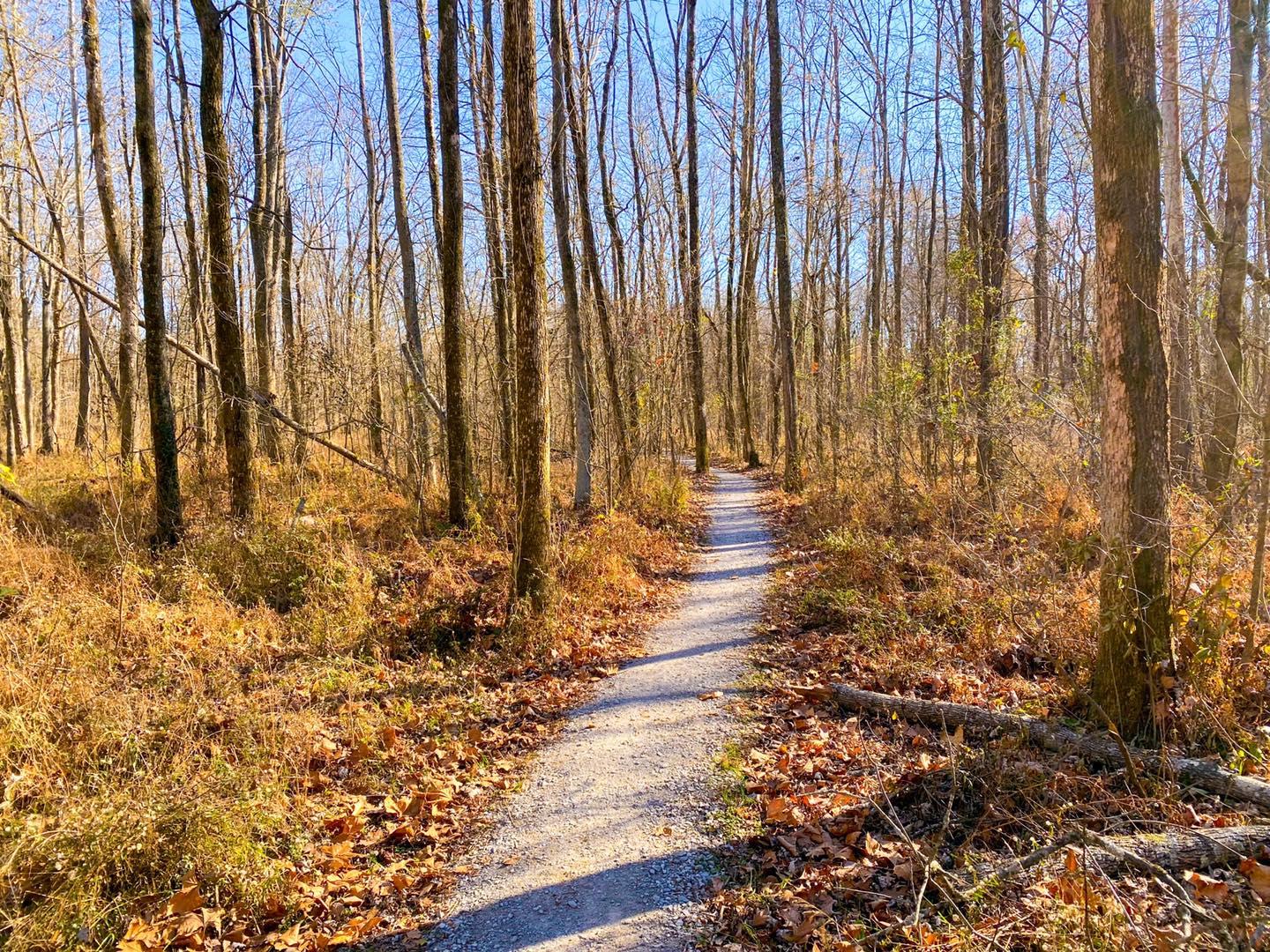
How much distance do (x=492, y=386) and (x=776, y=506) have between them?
6.55 m

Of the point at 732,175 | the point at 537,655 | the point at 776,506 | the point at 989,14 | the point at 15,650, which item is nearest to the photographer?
the point at 15,650

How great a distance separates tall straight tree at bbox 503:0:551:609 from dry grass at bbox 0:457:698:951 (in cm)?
64

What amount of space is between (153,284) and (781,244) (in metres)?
12.0

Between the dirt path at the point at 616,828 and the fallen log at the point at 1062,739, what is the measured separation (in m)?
1.20

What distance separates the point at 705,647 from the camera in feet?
21.2

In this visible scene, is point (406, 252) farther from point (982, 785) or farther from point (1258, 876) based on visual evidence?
point (1258, 876)

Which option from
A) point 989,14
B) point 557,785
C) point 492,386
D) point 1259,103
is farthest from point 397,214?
point 1259,103

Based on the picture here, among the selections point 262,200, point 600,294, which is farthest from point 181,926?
point 262,200

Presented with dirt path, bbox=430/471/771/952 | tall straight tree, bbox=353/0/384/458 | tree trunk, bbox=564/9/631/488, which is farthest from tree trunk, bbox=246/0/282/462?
dirt path, bbox=430/471/771/952

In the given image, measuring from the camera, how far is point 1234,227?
26.8 feet

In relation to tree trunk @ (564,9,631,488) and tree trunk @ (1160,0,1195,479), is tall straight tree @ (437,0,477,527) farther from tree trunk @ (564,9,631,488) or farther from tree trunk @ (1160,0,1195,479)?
tree trunk @ (1160,0,1195,479)

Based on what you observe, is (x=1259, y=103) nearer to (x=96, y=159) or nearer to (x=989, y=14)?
(x=989, y=14)

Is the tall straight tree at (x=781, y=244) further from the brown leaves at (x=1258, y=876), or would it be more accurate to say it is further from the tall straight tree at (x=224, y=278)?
the brown leaves at (x=1258, y=876)

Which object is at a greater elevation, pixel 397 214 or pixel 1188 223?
pixel 397 214
